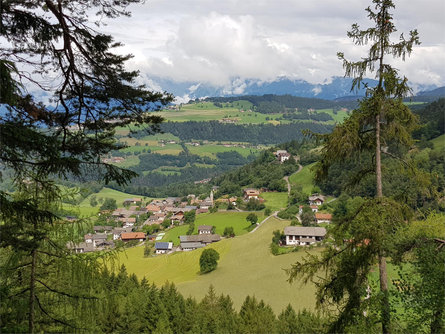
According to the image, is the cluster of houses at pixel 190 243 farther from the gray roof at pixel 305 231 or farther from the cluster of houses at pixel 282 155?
the cluster of houses at pixel 282 155

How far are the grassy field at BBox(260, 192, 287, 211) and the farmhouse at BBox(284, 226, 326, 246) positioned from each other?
19296 mm

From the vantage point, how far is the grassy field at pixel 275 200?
255ft

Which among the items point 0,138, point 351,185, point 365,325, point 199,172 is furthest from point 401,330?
point 199,172

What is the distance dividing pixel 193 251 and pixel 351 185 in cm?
5001

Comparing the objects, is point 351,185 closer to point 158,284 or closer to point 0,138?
point 0,138

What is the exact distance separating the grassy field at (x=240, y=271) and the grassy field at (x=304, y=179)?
2477 centimetres

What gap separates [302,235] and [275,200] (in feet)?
93.4

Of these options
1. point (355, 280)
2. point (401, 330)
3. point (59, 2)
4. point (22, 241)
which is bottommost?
point (401, 330)

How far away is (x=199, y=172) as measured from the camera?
177m

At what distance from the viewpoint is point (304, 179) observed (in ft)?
307

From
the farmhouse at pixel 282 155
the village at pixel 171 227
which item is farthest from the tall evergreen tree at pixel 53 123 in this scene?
Answer: the farmhouse at pixel 282 155

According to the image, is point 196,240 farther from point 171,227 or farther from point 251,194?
point 251,194

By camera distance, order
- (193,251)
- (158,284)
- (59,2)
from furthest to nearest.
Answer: (193,251)
(158,284)
(59,2)

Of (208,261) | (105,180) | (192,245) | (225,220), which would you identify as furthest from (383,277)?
(225,220)
